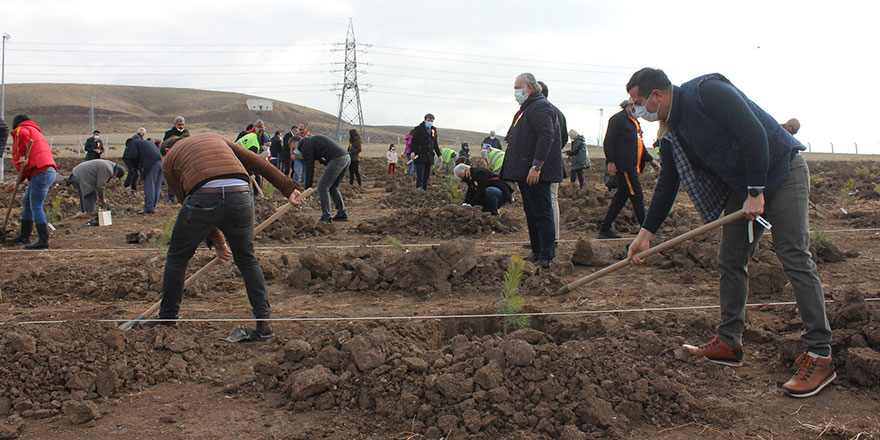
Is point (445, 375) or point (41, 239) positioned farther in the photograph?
point (41, 239)

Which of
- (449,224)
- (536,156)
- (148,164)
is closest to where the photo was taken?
(536,156)

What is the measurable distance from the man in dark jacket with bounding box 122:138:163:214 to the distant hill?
4974cm

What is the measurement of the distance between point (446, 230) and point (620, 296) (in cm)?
365

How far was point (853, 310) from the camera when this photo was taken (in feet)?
12.2

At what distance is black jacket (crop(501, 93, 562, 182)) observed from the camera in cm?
589

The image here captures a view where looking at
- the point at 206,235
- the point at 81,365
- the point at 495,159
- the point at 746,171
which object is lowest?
the point at 81,365

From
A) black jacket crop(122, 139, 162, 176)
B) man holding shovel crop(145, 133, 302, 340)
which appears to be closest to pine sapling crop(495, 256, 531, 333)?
man holding shovel crop(145, 133, 302, 340)

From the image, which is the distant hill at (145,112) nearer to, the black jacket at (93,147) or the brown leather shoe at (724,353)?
the black jacket at (93,147)

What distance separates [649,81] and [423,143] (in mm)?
9993

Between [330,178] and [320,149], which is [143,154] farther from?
[330,178]

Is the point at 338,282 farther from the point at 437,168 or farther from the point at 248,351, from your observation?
the point at 437,168

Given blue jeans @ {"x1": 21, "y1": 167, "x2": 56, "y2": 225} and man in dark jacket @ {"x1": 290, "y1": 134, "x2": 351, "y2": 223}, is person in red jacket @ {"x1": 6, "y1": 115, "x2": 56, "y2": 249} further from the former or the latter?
man in dark jacket @ {"x1": 290, "y1": 134, "x2": 351, "y2": 223}

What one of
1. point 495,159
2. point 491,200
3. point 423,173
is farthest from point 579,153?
point 491,200

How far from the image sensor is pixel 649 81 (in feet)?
10.7
